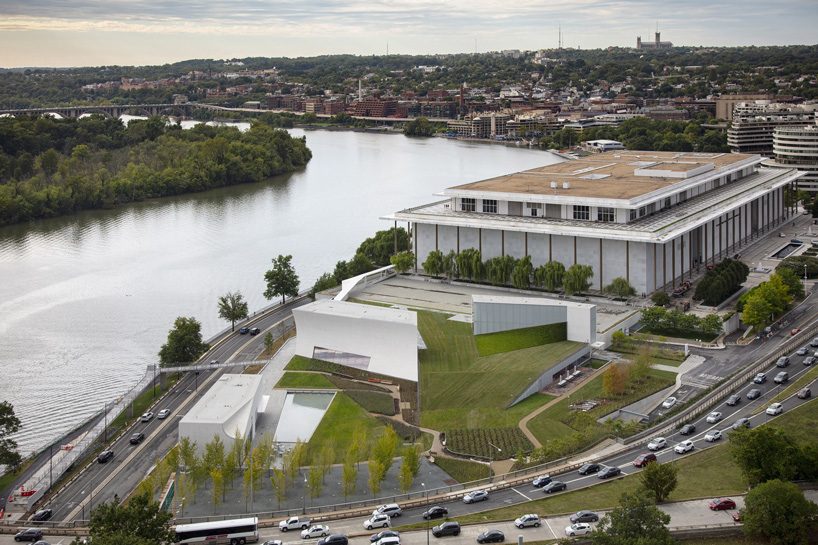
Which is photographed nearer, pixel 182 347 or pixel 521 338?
pixel 521 338

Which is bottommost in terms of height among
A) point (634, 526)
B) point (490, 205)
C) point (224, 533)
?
point (224, 533)

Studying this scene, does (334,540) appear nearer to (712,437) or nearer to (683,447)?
(683,447)

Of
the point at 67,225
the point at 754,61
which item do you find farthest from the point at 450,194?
the point at 754,61

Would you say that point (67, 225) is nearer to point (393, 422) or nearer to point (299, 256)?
point (299, 256)

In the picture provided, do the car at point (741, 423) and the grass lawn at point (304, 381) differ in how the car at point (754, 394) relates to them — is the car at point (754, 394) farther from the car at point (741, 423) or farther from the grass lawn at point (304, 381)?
the grass lawn at point (304, 381)

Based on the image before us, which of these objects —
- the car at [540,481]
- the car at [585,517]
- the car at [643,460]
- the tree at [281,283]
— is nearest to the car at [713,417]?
the car at [643,460]

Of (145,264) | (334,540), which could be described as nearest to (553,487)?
(334,540)
